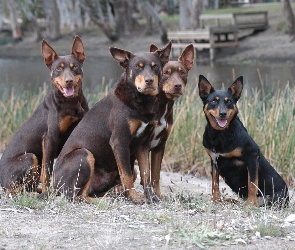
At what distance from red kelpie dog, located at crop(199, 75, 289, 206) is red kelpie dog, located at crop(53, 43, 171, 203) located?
2.27ft

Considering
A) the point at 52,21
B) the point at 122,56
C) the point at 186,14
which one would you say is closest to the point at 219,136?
the point at 122,56

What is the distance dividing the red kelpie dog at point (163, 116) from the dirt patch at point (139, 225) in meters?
0.45

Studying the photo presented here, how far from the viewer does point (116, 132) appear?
7453mm

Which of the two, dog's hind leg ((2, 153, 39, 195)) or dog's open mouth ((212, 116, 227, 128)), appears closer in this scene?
dog's open mouth ((212, 116, 227, 128))

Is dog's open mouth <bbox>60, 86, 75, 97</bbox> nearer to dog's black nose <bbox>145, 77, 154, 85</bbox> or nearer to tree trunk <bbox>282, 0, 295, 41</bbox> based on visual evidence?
dog's black nose <bbox>145, 77, 154, 85</bbox>

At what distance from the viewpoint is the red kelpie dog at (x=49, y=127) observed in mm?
7883

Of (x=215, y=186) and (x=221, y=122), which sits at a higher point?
(x=221, y=122)

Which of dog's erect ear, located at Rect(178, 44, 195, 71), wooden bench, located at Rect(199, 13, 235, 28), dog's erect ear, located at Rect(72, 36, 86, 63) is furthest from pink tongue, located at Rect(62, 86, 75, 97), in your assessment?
Answer: wooden bench, located at Rect(199, 13, 235, 28)

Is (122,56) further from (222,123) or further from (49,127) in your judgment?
(222,123)

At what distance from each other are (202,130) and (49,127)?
3.64 meters

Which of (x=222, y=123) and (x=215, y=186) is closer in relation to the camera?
(x=222, y=123)

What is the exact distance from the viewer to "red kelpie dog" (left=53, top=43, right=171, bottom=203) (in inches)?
292

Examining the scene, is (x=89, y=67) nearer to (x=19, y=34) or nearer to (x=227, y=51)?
(x=227, y=51)

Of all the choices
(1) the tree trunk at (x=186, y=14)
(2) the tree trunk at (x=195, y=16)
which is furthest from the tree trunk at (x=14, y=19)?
(2) the tree trunk at (x=195, y=16)
